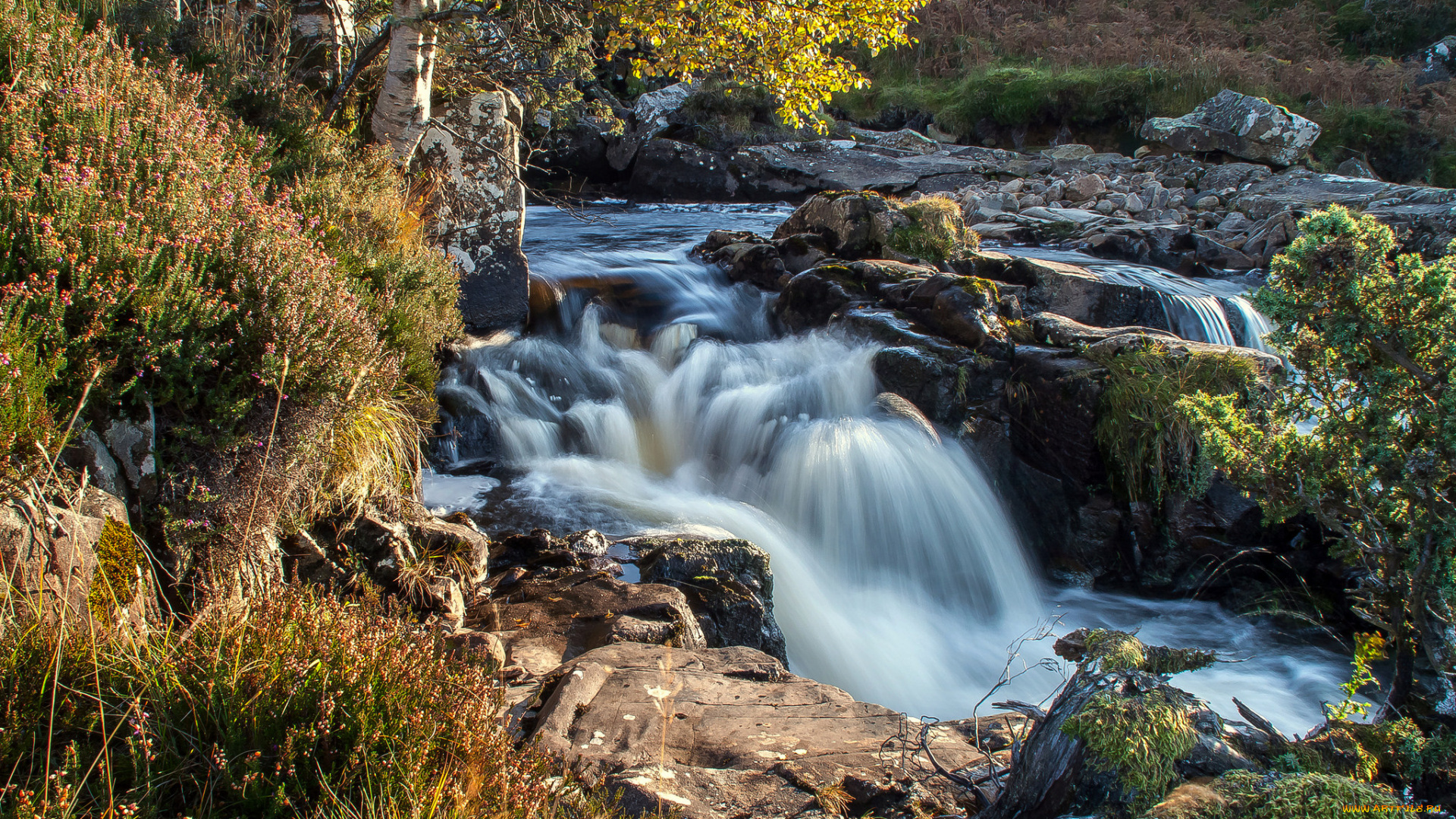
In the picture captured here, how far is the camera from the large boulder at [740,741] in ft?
8.70

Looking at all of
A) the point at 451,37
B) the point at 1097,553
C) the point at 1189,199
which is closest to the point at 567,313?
the point at 451,37

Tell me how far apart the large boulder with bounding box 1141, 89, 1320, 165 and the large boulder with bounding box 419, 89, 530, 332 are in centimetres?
2169

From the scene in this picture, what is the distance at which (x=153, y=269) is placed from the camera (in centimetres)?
314

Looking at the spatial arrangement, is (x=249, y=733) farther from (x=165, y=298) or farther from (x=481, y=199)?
(x=481, y=199)

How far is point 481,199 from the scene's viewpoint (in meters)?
9.24

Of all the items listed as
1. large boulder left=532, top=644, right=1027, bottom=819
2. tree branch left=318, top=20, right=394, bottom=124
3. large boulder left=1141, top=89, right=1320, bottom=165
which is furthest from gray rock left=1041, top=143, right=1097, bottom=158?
large boulder left=532, top=644, right=1027, bottom=819

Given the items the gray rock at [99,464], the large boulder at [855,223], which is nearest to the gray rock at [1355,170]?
the large boulder at [855,223]

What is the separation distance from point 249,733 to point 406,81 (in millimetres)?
7213

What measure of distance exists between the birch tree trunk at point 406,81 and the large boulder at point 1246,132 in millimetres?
22720

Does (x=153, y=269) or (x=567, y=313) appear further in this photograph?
(x=567, y=313)

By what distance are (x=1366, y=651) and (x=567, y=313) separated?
8.82m

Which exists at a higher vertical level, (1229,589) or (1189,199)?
(1189,199)

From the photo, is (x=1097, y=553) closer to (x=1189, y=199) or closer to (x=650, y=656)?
(x=650, y=656)

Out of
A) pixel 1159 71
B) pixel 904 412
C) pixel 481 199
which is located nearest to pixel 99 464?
pixel 904 412
